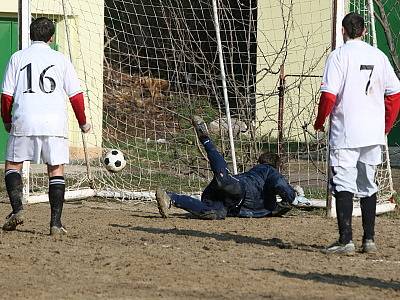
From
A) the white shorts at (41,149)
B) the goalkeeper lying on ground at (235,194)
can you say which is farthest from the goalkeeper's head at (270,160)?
the white shorts at (41,149)

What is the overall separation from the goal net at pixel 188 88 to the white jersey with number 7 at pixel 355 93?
3837 mm

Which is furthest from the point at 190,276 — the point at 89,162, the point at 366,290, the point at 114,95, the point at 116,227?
the point at 114,95

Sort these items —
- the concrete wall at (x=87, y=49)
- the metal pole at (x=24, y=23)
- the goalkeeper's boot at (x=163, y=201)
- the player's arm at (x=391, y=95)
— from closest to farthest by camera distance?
the player's arm at (x=391, y=95), the goalkeeper's boot at (x=163, y=201), the metal pole at (x=24, y=23), the concrete wall at (x=87, y=49)

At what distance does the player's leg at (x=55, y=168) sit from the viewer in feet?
32.5

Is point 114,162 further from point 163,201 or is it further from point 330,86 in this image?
point 330,86

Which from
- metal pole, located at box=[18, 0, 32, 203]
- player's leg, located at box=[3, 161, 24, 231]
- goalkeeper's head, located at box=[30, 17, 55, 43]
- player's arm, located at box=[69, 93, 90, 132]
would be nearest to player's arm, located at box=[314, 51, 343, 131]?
player's arm, located at box=[69, 93, 90, 132]

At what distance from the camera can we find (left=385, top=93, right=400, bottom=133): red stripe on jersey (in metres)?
9.28

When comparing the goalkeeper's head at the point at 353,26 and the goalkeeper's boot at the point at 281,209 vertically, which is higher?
the goalkeeper's head at the point at 353,26

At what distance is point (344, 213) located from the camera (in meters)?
9.11

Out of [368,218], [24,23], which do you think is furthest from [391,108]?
[24,23]

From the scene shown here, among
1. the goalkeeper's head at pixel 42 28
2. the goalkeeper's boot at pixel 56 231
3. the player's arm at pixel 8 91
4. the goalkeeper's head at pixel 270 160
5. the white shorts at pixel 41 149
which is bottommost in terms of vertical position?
the goalkeeper's boot at pixel 56 231

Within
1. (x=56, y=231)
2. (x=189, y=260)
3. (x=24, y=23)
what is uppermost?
(x=24, y=23)

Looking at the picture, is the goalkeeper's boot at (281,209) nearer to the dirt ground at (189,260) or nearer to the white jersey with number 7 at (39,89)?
the dirt ground at (189,260)

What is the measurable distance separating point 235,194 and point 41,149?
2.46m
